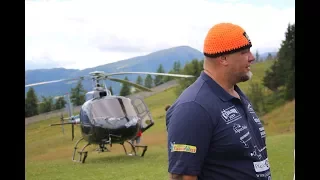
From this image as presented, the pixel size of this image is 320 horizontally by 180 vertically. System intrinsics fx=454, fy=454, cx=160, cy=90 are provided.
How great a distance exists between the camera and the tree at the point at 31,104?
11.5m

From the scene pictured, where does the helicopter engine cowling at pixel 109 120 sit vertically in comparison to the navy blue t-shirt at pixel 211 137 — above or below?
below

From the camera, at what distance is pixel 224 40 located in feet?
4.81

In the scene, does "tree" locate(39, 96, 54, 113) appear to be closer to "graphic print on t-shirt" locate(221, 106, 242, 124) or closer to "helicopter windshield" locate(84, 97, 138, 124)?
"helicopter windshield" locate(84, 97, 138, 124)

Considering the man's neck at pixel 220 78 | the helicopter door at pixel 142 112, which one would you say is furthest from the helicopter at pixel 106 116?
the man's neck at pixel 220 78

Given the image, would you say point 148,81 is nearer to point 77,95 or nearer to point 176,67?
point 176,67

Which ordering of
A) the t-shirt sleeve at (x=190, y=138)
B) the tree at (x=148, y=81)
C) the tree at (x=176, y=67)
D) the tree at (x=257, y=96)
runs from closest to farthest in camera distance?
1. the t-shirt sleeve at (x=190, y=138)
2. the tree at (x=148, y=81)
3. the tree at (x=257, y=96)
4. the tree at (x=176, y=67)

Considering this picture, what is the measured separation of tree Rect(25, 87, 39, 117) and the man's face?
34.7ft

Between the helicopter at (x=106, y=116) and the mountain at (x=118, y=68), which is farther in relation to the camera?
the mountain at (x=118, y=68)

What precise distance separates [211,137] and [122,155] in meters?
8.01

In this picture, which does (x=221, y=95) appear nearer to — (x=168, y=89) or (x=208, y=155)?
(x=208, y=155)

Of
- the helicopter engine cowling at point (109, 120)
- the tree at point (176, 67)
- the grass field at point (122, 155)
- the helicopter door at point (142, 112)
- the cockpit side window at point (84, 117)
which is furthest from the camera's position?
the tree at point (176, 67)

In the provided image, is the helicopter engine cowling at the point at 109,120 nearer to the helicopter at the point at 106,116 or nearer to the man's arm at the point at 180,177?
the helicopter at the point at 106,116
